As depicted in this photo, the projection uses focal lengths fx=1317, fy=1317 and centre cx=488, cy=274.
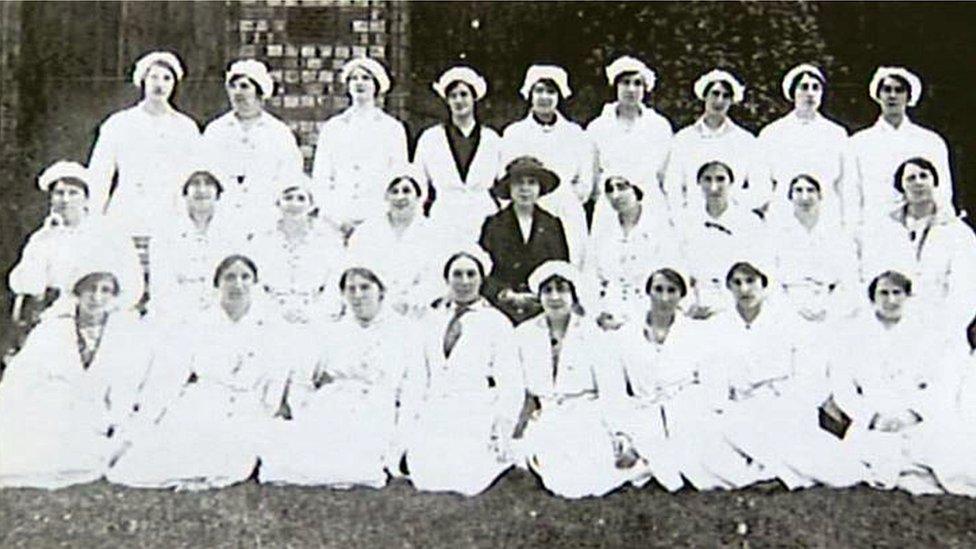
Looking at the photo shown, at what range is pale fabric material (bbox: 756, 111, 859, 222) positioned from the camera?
4.26 metres

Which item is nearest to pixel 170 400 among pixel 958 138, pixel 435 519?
pixel 435 519

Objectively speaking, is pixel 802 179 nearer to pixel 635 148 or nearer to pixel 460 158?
pixel 635 148

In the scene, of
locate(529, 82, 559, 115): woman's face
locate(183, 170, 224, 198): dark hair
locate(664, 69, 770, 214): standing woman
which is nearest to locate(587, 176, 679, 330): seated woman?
locate(664, 69, 770, 214): standing woman

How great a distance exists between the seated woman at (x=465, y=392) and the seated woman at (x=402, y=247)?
65 mm

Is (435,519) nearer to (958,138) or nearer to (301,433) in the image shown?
(301,433)

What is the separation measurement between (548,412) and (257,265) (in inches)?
40.7

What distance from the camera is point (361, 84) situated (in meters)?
4.23

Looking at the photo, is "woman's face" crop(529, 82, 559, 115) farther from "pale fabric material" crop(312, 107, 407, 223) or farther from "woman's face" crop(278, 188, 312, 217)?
"woman's face" crop(278, 188, 312, 217)

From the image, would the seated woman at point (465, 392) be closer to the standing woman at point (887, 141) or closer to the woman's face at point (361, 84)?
the woman's face at point (361, 84)

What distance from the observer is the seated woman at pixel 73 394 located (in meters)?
4.07

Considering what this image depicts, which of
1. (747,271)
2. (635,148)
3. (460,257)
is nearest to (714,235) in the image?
(747,271)

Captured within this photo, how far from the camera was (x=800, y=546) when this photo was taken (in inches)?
157

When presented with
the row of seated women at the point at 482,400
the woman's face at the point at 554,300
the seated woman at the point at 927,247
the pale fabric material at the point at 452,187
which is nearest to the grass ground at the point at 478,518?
the row of seated women at the point at 482,400

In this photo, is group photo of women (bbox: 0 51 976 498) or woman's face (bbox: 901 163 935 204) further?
woman's face (bbox: 901 163 935 204)
